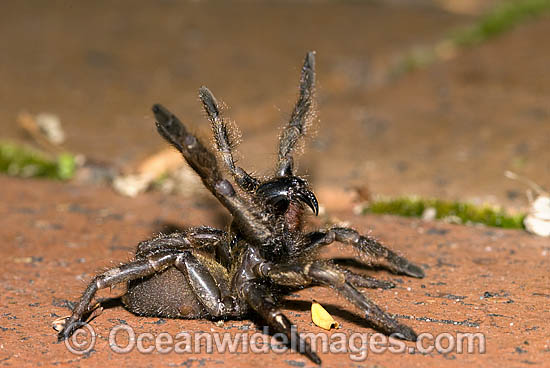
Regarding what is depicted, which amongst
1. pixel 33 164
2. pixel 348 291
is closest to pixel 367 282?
pixel 348 291

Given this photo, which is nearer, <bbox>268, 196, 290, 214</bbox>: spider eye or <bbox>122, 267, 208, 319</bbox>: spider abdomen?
<bbox>122, 267, 208, 319</bbox>: spider abdomen

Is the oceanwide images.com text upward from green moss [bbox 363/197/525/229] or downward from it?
downward

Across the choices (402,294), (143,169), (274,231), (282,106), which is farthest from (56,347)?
(282,106)

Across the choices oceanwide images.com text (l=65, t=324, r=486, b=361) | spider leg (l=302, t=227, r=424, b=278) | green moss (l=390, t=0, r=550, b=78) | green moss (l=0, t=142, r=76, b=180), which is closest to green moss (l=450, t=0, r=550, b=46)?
green moss (l=390, t=0, r=550, b=78)

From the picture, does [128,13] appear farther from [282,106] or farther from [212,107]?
[212,107]

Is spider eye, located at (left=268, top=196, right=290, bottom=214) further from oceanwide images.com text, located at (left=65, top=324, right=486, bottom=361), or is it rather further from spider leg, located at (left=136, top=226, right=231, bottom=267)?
oceanwide images.com text, located at (left=65, top=324, right=486, bottom=361)

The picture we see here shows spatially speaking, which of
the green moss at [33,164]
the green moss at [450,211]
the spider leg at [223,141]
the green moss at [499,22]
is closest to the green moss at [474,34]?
the green moss at [499,22]

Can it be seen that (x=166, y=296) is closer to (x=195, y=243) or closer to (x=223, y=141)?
(x=195, y=243)
